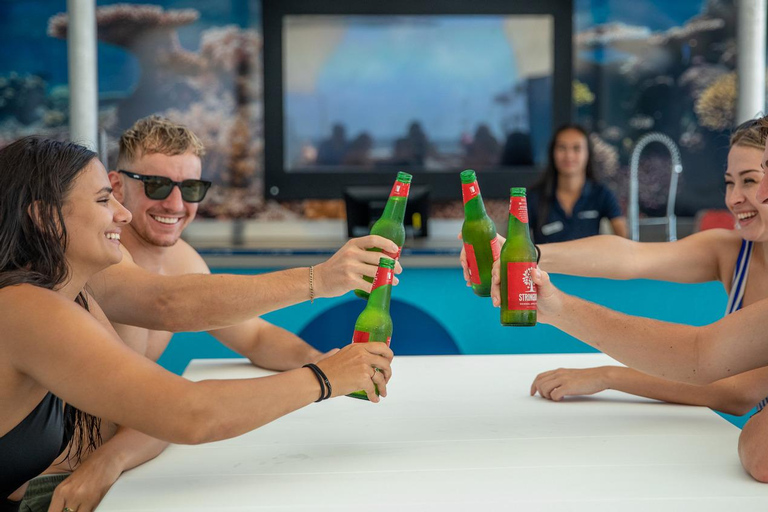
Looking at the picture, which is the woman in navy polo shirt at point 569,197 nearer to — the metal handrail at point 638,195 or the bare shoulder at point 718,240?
the metal handrail at point 638,195

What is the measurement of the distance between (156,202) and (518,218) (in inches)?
42.7

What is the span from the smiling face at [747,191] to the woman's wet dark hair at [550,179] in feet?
7.19

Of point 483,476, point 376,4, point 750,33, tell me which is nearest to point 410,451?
point 483,476

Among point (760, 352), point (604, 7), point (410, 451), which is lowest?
point (410, 451)

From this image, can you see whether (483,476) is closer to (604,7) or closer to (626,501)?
(626,501)

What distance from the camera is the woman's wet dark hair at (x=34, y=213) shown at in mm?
1403

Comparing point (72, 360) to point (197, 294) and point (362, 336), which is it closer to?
point (362, 336)

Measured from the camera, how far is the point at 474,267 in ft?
6.32

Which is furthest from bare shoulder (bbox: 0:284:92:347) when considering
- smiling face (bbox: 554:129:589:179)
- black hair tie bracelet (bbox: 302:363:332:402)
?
smiling face (bbox: 554:129:589:179)

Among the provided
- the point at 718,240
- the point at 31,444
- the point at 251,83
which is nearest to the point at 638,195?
the point at 251,83

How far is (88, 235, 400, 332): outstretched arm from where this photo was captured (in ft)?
6.09

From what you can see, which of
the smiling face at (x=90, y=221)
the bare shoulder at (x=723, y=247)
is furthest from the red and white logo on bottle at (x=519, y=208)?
the bare shoulder at (x=723, y=247)

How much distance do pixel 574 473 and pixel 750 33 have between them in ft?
12.4

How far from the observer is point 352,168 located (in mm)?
5391
